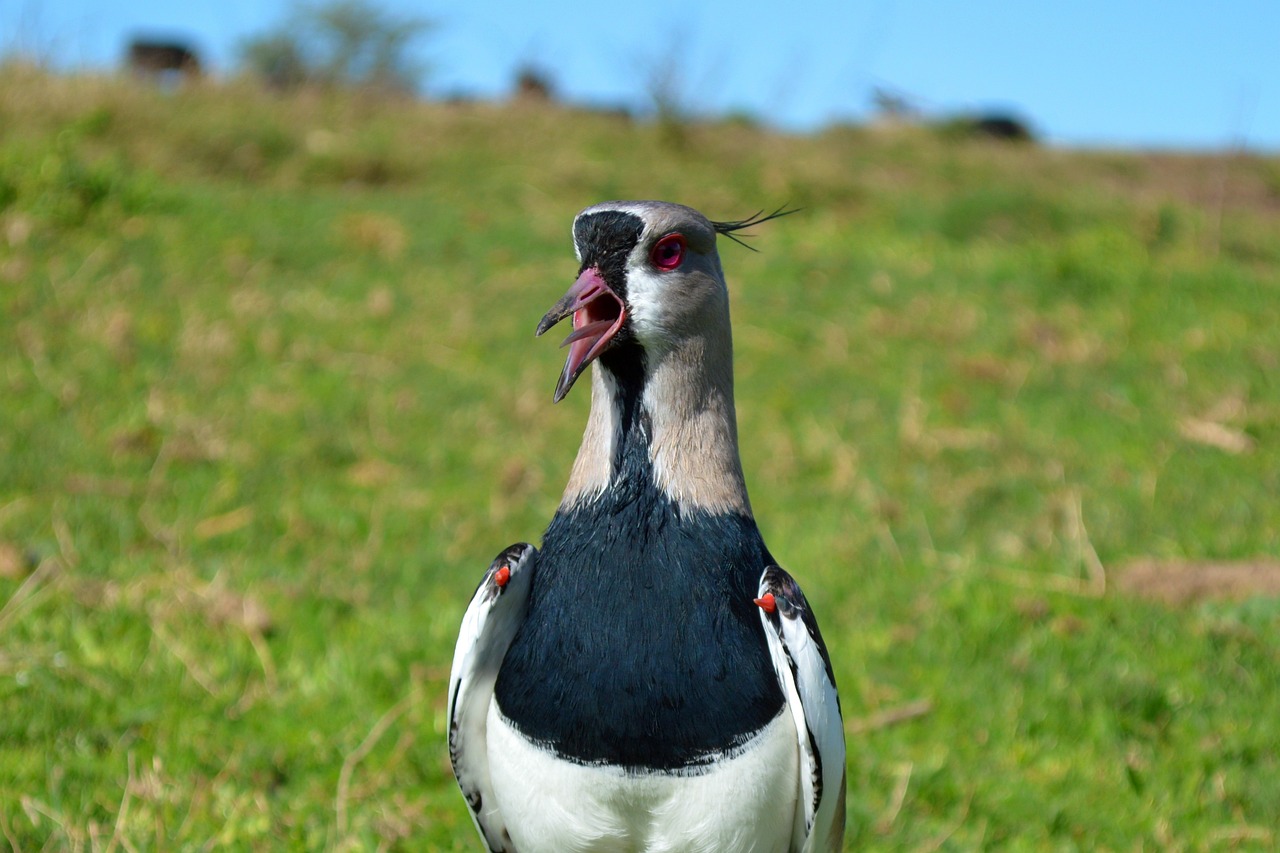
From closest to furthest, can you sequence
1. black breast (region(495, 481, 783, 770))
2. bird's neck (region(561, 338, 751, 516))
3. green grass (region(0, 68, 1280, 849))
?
black breast (region(495, 481, 783, 770)) < bird's neck (region(561, 338, 751, 516)) < green grass (region(0, 68, 1280, 849))

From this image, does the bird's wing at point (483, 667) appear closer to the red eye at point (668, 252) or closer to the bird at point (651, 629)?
the bird at point (651, 629)

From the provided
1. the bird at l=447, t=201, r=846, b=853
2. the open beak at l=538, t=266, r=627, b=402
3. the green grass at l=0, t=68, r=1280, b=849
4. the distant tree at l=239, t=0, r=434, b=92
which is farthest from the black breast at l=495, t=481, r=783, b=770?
the distant tree at l=239, t=0, r=434, b=92

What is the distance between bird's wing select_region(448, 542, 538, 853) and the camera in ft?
6.65

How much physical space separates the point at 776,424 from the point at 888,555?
5.07 ft

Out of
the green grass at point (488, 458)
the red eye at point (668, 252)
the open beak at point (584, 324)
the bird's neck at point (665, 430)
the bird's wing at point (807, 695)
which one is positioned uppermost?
the red eye at point (668, 252)

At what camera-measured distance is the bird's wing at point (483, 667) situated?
2.03 metres

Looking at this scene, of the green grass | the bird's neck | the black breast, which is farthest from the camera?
the green grass

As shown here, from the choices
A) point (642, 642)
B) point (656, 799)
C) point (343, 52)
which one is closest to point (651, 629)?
point (642, 642)

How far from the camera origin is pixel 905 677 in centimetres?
364

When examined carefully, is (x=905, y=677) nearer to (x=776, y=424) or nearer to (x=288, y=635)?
(x=288, y=635)

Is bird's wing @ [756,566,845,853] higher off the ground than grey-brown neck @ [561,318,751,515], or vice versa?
grey-brown neck @ [561,318,751,515]

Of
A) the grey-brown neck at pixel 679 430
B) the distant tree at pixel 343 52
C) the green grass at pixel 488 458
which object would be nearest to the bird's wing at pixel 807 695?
the grey-brown neck at pixel 679 430

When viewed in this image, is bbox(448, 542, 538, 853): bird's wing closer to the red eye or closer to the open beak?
the open beak

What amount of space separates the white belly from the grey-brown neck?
15.8 inches
